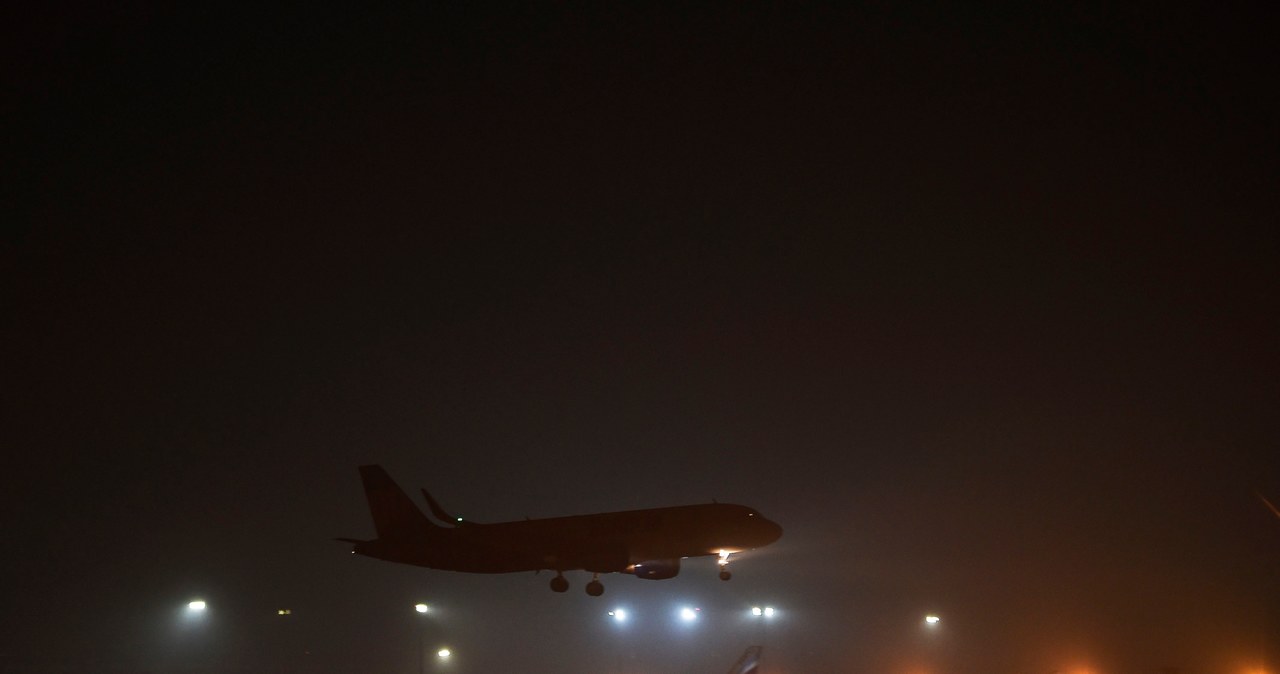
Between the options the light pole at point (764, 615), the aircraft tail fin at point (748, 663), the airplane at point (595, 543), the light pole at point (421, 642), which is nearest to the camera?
the airplane at point (595, 543)

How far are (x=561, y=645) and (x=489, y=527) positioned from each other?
32.9m

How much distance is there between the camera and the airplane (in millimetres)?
35438

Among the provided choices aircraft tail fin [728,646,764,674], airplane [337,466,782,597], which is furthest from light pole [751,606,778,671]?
airplane [337,466,782,597]

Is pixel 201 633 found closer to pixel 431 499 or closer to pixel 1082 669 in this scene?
pixel 431 499

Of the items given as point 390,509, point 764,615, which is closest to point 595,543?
point 390,509

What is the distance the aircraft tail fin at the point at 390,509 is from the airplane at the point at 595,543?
308 centimetres

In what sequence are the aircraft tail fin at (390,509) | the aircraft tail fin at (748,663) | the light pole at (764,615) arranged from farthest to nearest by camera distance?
the light pole at (764,615)
the aircraft tail fin at (748,663)
the aircraft tail fin at (390,509)

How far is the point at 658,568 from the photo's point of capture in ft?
120

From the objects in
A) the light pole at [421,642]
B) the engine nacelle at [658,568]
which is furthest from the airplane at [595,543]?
the light pole at [421,642]

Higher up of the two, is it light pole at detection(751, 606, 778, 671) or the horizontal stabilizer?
light pole at detection(751, 606, 778, 671)

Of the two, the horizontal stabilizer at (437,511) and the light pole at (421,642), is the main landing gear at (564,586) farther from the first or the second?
the light pole at (421,642)

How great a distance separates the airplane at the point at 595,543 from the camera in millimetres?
35438

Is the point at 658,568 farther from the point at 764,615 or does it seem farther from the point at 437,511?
the point at 764,615

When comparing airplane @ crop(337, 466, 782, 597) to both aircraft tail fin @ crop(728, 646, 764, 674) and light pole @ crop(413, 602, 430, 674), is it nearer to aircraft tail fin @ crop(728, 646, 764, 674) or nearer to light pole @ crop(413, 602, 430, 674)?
aircraft tail fin @ crop(728, 646, 764, 674)
